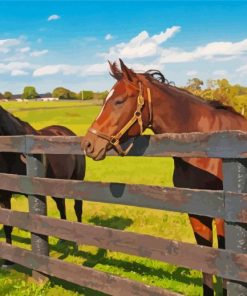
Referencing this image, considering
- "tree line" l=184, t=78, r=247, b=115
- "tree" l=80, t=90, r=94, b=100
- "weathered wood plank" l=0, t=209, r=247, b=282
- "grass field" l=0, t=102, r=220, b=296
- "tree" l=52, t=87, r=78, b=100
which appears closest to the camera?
"weathered wood plank" l=0, t=209, r=247, b=282

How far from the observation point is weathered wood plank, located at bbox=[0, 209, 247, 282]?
3.30 m

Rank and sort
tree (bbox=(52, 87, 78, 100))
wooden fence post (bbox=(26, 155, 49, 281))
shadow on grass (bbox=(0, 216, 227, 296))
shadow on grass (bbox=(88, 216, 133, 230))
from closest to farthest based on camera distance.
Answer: wooden fence post (bbox=(26, 155, 49, 281))
shadow on grass (bbox=(0, 216, 227, 296))
shadow on grass (bbox=(88, 216, 133, 230))
tree (bbox=(52, 87, 78, 100))

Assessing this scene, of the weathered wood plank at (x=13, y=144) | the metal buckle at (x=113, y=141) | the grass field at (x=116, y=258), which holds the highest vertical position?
the metal buckle at (x=113, y=141)

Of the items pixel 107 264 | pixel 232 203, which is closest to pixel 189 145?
pixel 232 203

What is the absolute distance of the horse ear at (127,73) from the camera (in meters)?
3.97

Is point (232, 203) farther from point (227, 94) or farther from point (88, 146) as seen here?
point (227, 94)

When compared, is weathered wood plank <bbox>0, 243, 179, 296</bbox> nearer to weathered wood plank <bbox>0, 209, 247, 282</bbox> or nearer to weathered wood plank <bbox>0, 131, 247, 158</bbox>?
weathered wood plank <bbox>0, 209, 247, 282</bbox>

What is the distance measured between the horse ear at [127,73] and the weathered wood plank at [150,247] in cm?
152

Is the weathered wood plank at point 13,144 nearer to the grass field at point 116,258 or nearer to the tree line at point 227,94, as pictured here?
the grass field at point 116,258

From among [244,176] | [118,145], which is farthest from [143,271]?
[244,176]

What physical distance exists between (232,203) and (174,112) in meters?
1.35

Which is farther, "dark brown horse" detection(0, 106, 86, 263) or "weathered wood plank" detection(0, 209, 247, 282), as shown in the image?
"dark brown horse" detection(0, 106, 86, 263)

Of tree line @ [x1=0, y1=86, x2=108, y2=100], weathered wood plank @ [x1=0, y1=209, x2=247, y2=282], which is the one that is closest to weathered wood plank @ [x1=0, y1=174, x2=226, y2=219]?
weathered wood plank @ [x1=0, y1=209, x2=247, y2=282]

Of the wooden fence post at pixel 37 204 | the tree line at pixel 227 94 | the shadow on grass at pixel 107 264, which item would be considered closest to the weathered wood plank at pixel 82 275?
the wooden fence post at pixel 37 204
